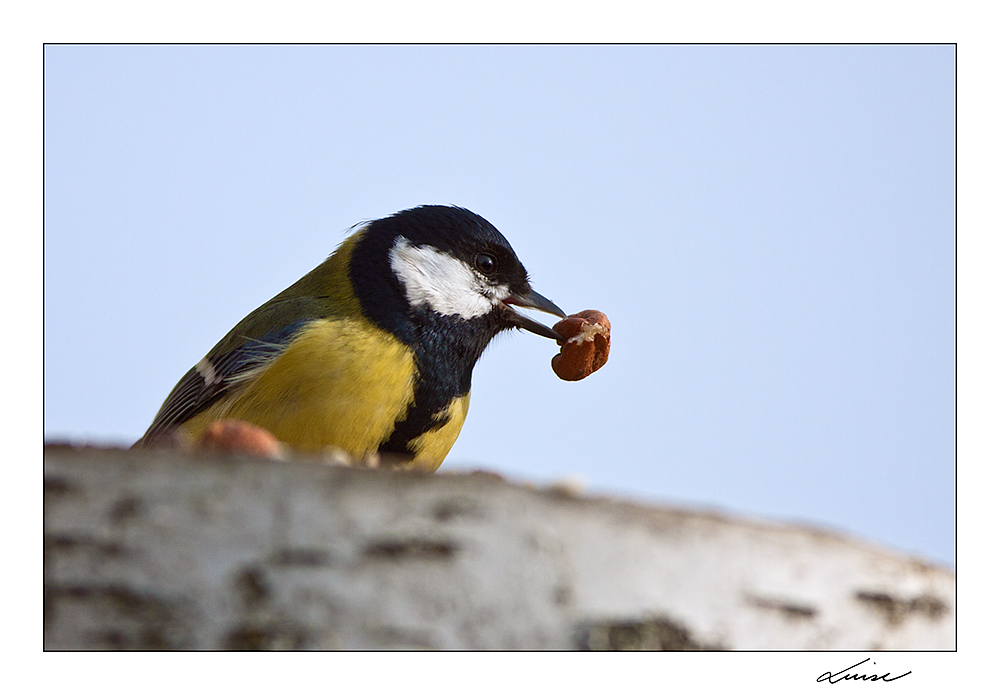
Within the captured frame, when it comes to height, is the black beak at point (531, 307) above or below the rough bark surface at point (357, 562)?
above

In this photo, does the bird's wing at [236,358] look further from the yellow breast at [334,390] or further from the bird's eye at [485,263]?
the bird's eye at [485,263]

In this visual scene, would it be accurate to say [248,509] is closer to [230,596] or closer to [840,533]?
[230,596]

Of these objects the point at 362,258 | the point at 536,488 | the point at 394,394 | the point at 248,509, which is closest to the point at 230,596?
the point at 248,509

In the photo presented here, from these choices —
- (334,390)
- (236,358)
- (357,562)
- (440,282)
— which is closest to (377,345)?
(334,390)

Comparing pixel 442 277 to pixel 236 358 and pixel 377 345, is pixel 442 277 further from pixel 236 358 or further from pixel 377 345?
pixel 236 358
